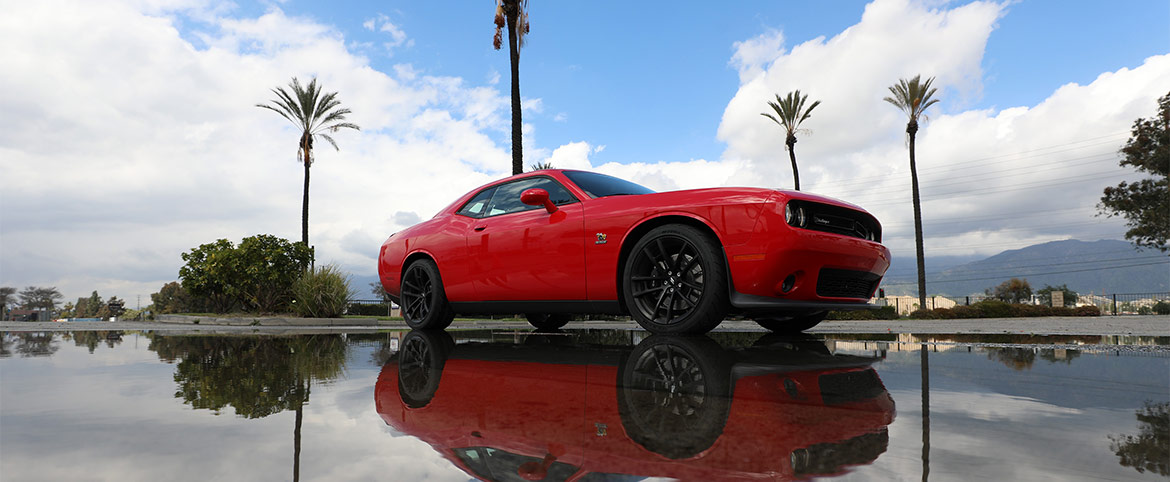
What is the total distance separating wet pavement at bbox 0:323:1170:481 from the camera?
121 centimetres

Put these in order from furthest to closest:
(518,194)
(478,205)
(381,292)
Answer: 1. (381,292)
2. (478,205)
3. (518,194)

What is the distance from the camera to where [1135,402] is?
1792 millimetres

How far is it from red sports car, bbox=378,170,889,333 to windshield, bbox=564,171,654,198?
2cm

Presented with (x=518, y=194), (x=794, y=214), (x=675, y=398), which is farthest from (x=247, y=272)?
(x=675, y=398)

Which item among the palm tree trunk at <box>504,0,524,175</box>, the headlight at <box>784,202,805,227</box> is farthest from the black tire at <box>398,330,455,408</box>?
the palm tree trunk at <box>504,0,524,175</box>

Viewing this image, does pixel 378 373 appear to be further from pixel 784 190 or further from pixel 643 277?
pixel 784 190

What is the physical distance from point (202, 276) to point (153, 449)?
16.7 m

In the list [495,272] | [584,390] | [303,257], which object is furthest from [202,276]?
[584,390]

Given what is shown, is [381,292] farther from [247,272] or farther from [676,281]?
[676,281]

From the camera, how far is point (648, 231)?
4.42 meters

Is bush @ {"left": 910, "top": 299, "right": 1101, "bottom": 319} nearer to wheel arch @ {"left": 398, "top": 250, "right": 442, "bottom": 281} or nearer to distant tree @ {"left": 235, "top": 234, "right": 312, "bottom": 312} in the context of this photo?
distant tree @ {"left": 235, "top": 234, "right": 312, "bottom": 312}

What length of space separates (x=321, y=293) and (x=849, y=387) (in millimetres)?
12906

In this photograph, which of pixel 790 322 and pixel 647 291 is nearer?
pixel 647 291

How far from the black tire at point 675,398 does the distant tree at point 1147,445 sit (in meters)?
0.81
